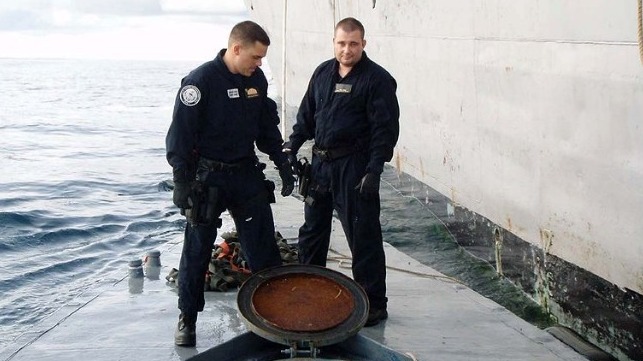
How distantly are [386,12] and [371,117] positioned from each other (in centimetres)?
556

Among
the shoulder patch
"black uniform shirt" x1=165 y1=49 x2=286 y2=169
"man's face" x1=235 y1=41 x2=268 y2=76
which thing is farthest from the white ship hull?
the shoulder patch

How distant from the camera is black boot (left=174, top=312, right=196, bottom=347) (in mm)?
4617

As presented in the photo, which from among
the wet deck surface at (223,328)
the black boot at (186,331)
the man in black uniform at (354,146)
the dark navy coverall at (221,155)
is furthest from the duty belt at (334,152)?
the black boot at (186,331)

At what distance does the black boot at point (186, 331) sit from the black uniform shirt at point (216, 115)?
2.93ft

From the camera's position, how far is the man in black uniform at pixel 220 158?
4.26m

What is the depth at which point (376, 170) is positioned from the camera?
15.5 ft

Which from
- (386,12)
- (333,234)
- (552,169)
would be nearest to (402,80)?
(386,12)

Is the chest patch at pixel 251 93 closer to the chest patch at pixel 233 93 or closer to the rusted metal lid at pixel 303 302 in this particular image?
the chest patch at pixel 233 93

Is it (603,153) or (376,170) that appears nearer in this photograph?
(376,170)

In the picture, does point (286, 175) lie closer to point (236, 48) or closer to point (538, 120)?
point (236, 48)

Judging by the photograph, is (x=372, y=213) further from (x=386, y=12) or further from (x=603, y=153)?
(x=386, y=12)

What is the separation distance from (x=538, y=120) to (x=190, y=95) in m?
3.05

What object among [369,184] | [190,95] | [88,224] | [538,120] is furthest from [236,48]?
[88,224]

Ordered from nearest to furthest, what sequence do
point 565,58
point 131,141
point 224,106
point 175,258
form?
1. point 224,106
2. point 565,58
3. point 175,258
4. point 131,141
